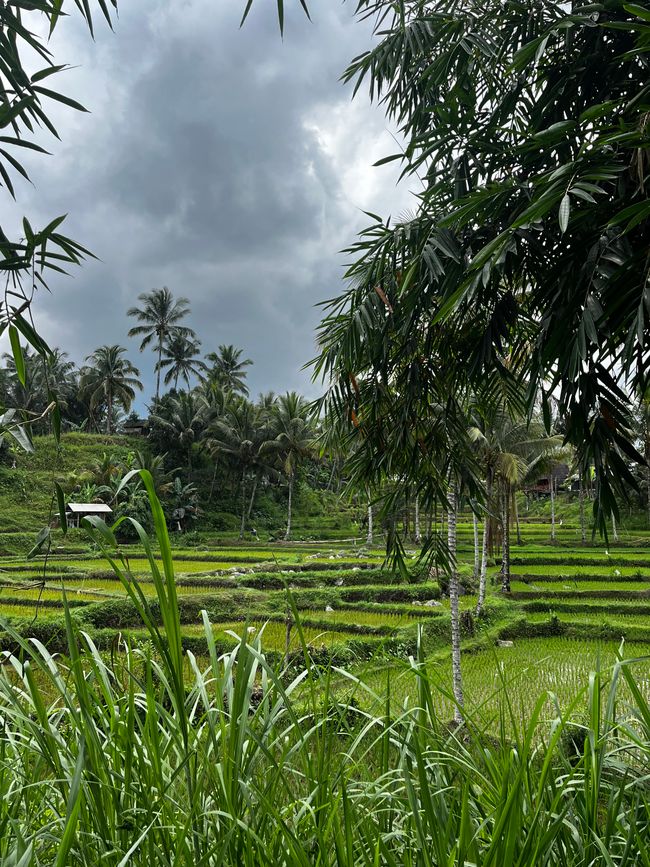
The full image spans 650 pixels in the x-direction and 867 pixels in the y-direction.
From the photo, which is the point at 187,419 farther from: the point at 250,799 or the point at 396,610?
the point at 250,799

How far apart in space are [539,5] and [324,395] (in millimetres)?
3040

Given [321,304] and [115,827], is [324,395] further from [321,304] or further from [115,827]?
[115,827]

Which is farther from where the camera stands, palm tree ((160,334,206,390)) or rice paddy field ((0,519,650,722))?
palm tree ((160,334,206,390))

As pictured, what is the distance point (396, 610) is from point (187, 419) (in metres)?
23.8

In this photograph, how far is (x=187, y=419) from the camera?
34438 mm

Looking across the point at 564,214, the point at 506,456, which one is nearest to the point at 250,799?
the point at 564,214

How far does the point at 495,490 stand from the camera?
15852 mm

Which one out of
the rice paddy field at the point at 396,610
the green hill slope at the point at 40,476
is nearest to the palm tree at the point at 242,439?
the green hill slope at the point at 40,476

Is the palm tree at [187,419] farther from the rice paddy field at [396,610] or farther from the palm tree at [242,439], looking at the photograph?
the rice paddy field at [396,610]

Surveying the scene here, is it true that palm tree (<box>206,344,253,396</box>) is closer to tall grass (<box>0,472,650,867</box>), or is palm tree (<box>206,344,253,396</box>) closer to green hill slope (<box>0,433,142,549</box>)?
green hill slope (<box>0,433,142,549</box>)

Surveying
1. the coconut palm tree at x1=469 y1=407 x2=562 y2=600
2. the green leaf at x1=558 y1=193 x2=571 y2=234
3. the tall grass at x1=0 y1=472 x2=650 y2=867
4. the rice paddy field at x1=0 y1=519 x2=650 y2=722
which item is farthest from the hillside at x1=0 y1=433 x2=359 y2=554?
the tall grass at x1=0 y1=472 x2=650 y2=867

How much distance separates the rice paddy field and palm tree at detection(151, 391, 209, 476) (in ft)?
41.8

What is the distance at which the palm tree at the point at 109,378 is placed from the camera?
122ft

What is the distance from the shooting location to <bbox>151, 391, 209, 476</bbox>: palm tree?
34.2 m
